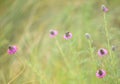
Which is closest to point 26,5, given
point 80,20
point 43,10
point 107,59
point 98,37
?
point 43,10

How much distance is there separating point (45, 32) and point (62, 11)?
0.92 ft

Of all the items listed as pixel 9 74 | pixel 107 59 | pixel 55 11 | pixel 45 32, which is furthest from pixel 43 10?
pixel 107 59

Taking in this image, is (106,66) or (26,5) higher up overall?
(106,66)

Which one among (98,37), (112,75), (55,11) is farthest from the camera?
(55,11)

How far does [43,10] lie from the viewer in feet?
11.1

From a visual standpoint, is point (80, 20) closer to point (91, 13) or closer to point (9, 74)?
point (91, 13)

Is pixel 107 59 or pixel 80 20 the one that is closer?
pixel 107 59

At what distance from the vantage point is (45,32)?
309 centimetres

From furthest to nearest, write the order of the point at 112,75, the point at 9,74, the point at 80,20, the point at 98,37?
the point at 80,20 → the point at 98,37 → the point at 9,74 → the point at 112,75

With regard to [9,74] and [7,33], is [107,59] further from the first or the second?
[7,33]

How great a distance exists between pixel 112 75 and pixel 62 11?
146 cm

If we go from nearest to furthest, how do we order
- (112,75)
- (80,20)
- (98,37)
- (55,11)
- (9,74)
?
(112,75) < (9,74) < (98,37) < (80,20) < (55,11)

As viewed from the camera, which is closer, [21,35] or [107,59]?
[107,59]

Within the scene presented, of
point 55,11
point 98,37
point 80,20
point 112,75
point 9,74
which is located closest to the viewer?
point 112,75
